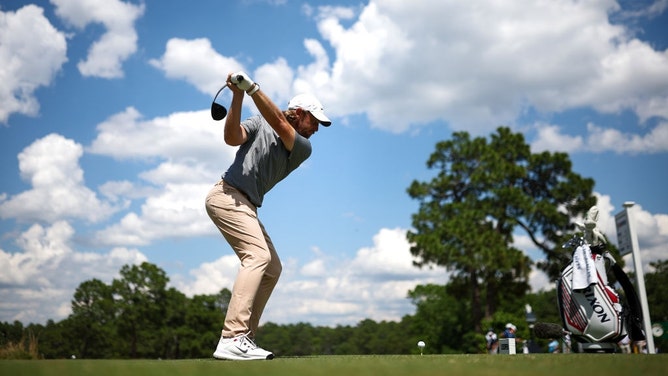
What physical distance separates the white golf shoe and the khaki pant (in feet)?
0.28

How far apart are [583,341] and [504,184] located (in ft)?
102

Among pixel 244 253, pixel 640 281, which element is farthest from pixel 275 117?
pixel 640 281

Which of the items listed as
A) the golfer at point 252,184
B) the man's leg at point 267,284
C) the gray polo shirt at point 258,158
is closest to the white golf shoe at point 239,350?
the golfer at point 252,184

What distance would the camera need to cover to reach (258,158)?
5246mm

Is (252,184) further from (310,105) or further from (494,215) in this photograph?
(494,215)

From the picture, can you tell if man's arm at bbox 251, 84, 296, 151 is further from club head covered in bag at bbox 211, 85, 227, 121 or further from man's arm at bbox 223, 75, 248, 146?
club head covered in bag at bbox 211, 85, 227, 121

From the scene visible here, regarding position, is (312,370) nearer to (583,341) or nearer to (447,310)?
(583,341)

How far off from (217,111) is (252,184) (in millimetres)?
746

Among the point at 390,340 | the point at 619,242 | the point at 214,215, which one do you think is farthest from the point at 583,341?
the point at 390,340

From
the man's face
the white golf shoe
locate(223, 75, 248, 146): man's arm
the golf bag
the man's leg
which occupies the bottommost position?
the white golf shoe

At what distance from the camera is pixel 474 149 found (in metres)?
39.9

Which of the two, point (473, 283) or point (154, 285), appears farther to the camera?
point (154, 285)

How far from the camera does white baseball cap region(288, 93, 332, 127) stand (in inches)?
211

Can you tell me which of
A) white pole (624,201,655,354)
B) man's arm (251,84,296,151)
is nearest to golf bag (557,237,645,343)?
man's arm (251,84,296,151)
